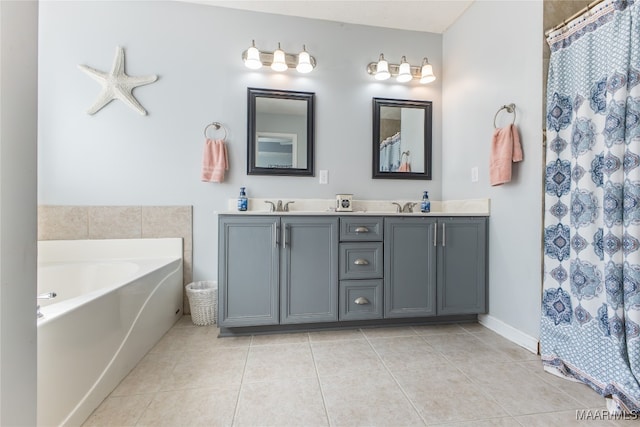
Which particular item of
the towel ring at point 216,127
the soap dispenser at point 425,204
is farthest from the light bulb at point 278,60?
the soap dispenser at point 425,204

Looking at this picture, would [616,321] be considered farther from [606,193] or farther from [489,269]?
[489,269]

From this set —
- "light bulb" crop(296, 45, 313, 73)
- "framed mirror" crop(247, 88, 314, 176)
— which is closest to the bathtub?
"framed mirror" crop(247, 88, 314, 176)

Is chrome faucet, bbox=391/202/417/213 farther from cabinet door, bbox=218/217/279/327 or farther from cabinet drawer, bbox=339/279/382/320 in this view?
cabinet door, bbox=218/217/279/327

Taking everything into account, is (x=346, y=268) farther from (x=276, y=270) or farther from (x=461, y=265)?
(x=461, y=265)

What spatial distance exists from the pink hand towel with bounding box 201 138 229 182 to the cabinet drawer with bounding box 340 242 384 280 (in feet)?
3.72

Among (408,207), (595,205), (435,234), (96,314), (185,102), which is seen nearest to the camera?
(96,314)

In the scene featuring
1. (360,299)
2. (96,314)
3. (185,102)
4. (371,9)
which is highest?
(371,9)

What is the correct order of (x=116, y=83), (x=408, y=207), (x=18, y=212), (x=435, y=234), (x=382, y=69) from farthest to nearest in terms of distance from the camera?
1. (x=408, y=207)
2. (x=382, y=69)
3. (x=116, y=83)
4. (x=435, y=234)
5. (x=18, y=212)

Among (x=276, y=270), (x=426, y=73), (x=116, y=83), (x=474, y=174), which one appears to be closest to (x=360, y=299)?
(x=276, y=270)

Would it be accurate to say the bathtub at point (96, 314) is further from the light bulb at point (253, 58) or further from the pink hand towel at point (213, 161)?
the light bulb at point (253, 58)

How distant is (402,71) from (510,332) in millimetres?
2180

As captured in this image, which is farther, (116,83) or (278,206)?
(278,206)

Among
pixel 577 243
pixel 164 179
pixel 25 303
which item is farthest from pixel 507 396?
pixel 164 179

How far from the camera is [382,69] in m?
2.43
